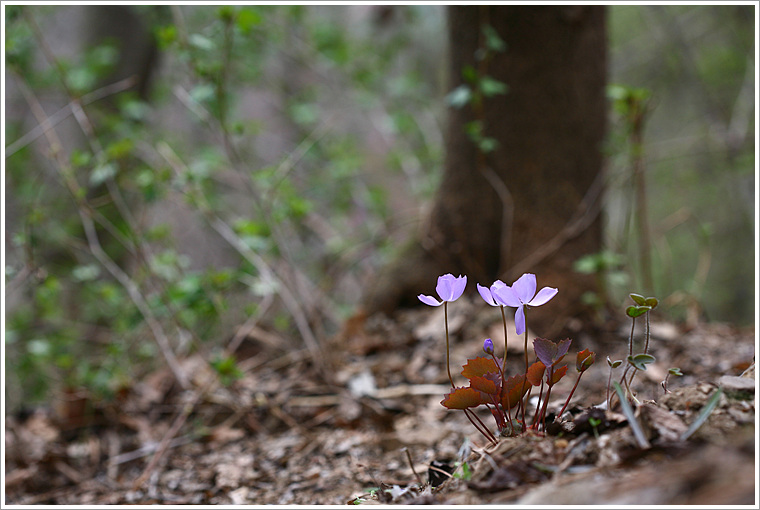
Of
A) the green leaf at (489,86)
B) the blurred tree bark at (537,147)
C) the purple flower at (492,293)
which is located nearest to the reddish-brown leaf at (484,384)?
the purple flower at (492,293)

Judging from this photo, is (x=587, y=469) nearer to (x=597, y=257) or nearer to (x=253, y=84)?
(x=597, y=257)

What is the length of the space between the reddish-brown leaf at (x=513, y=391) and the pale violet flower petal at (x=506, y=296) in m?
0.19

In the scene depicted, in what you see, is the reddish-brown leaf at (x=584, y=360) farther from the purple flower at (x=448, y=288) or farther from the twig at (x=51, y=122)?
the twig at (x=51, y=122)

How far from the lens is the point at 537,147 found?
2768 millimetres

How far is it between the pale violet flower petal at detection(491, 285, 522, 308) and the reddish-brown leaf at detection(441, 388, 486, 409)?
0.19 meters

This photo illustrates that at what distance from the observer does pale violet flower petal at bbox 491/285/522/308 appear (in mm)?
975

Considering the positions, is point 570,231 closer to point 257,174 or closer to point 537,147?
point 537,147

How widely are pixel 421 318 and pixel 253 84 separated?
346cm

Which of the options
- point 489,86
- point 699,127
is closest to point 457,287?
point 489,86

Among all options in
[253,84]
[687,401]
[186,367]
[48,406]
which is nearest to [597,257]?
[687,401]

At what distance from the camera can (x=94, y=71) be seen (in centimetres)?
385

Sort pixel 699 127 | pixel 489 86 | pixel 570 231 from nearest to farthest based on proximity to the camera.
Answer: pixel 489 86 → pixel 570 231 → pixel 699 127

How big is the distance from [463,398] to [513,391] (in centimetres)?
12

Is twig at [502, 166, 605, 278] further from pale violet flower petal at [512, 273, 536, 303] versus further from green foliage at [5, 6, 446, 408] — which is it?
pale violet flower petal at [512, 273, 536, 303]
